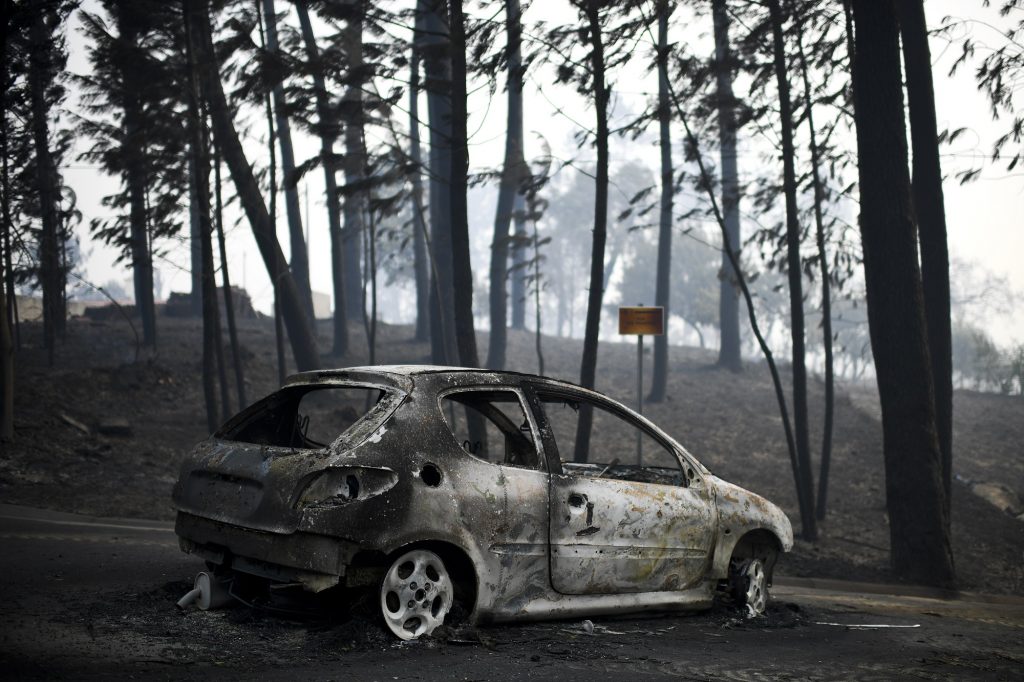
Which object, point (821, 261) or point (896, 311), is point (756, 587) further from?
point (821, 261)

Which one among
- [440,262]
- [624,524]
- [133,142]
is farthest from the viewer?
[440,262]

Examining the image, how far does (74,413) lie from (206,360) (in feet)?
11.2

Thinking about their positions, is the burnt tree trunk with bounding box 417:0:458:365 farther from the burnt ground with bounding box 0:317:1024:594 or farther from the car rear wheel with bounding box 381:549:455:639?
the car rear wheel with bounding box 381:549:455:639

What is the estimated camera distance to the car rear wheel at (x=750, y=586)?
295 inches

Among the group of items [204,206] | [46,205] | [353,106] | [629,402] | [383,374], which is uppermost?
[46,205]

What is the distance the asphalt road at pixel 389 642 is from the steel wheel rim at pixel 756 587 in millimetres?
113

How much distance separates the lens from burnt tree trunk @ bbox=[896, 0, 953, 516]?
45.4 feet

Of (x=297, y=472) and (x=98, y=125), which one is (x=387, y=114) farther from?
(x=297, y=472)

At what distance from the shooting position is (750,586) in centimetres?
754

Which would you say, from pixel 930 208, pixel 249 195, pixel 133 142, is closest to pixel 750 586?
pixel 930 208

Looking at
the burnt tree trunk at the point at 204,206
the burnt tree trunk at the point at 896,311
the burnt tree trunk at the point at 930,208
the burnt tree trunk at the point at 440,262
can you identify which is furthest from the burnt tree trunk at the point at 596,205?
the burnt tree trunk at the point at 204,206

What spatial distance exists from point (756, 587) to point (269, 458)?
4186 millimetres

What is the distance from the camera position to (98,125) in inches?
883

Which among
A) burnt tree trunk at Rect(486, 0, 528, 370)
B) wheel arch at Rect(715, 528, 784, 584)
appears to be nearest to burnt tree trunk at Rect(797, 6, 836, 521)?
wheel arch at Rect(715, 528, 784, 584)
